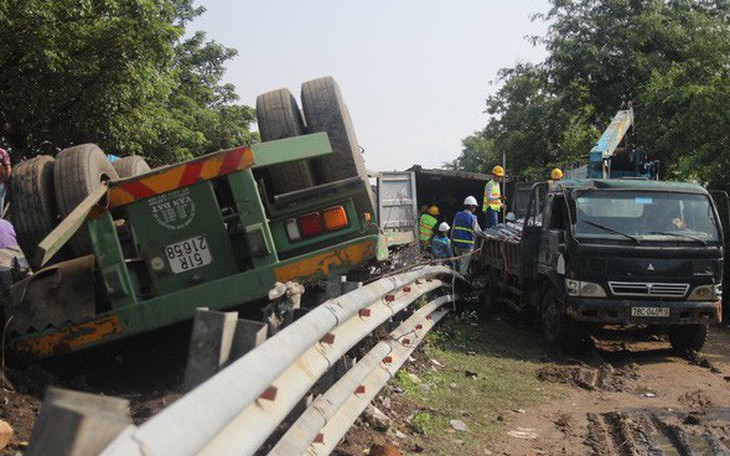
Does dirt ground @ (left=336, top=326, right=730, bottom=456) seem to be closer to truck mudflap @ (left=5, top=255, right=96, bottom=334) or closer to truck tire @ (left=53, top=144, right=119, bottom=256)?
truck mudflap @ (left=5, top=255, right=96, bottom=334)

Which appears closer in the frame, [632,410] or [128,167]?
[632,410]

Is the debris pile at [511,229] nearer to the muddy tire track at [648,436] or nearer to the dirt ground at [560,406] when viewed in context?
the dirt ground at [560,406]

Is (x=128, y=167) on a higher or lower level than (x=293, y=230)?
higher

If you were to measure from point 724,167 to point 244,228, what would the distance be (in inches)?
520

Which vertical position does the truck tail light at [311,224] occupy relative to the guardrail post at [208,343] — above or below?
A: below

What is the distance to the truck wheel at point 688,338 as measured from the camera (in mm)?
9930

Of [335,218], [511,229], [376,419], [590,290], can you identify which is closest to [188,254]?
[335,218]

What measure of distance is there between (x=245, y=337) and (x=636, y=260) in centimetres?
768

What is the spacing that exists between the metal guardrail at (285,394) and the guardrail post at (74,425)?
31 mm

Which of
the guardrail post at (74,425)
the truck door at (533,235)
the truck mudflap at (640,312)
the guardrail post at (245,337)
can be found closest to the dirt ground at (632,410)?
the truck mudflap at (640,312)

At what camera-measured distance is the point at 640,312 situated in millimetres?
9578

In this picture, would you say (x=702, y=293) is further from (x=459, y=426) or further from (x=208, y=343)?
(x=208, y=343)

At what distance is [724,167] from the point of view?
1634 centimetres

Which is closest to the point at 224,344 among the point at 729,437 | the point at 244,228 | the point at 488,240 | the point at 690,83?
the point at 244,228
